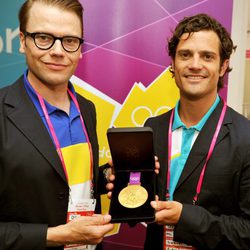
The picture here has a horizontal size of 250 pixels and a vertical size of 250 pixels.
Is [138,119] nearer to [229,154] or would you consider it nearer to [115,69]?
[115,69]

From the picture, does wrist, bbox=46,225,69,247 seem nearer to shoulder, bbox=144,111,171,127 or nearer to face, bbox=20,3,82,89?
face, bbox=20,3,82,89

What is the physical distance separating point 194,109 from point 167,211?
0.49 m

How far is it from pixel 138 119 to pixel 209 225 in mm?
916

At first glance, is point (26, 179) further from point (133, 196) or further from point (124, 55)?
point (124, 55)

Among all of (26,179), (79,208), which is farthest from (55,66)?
(79,208)

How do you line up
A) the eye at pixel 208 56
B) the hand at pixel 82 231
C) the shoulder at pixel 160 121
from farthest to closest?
the shoulder at pixel 160 121 → the eye at pixel 208 56 → the hand at pixel 82 231

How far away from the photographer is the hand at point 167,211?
1216 mm

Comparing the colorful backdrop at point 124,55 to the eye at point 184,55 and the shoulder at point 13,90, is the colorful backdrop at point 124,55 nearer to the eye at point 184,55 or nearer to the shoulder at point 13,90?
the eye at point 184,55

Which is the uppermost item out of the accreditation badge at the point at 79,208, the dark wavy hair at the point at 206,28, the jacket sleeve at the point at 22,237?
the dark wavy hair at the point at 206,28

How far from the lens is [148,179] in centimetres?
136

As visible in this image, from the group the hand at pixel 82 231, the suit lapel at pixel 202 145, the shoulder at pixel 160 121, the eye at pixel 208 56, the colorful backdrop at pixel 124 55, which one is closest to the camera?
the hand at pixel 82 231

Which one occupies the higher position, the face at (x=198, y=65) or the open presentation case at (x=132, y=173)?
the face at (x=198, y=65)

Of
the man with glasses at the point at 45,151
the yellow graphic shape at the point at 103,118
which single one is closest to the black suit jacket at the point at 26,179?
the man with glasses at the point at 45,151

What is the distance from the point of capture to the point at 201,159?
4.50 feet
